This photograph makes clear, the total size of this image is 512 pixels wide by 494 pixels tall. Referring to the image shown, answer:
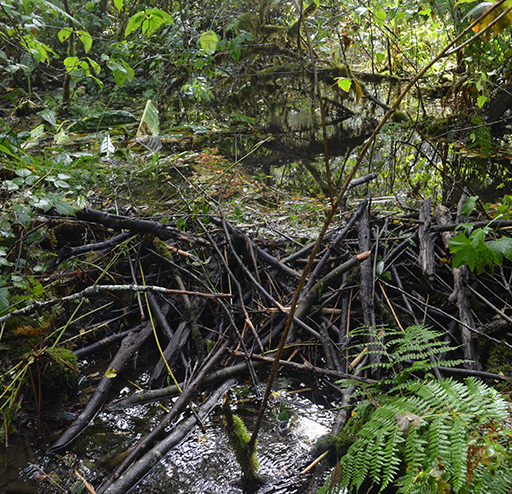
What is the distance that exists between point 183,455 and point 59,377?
0.76 meters

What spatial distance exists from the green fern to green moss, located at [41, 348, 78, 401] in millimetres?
1411

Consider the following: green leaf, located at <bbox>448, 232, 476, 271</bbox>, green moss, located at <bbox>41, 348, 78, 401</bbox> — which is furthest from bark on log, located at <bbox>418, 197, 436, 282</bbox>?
green moss, located at <bbox>41, 348, 78, 401</bbox>

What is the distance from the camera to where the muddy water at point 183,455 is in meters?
1.48

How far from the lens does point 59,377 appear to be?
6.12 feet

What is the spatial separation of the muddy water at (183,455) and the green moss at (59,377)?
17 centimetres

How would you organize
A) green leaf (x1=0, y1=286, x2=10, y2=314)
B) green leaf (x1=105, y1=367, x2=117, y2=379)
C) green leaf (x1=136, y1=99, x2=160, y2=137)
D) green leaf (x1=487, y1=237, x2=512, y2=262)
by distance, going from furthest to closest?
green leaf (x1=136, y1=99, x2=160, y2=137), green leaf (x1=105, y1=367, x2=117, y2=379), green leaf (x1=0, y1=286, x2=10, y2=314), green leaf (x1=487, y1=237, x2=512, y2=262)

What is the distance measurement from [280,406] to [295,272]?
0.76 m

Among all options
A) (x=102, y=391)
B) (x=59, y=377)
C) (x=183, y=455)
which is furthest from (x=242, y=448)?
(x=59, y=377)

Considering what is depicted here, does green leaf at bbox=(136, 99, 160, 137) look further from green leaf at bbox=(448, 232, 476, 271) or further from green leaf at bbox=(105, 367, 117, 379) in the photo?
green leaf at bbox=(448, 232, 476, 271)

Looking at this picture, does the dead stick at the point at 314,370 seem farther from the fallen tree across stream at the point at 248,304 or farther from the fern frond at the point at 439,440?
the fern frond at the point at 439,440

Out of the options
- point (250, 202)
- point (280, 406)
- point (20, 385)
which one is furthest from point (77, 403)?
point (250, 202)

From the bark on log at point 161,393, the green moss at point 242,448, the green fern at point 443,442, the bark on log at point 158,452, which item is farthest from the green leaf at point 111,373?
the green fern at point 443,442

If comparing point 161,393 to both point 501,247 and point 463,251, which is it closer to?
point 463,251

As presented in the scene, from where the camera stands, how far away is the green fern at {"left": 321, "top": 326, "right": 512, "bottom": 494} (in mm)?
951
